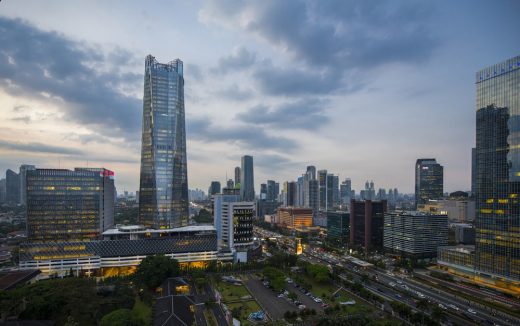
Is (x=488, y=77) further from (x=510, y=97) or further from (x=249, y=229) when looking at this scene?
(x=249, y=229)

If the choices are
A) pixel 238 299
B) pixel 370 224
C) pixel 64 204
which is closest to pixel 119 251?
pixel 64 204

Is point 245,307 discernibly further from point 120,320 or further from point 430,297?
point 430,297

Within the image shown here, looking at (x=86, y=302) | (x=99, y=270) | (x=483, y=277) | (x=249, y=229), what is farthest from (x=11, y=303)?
(x=483, y=277)

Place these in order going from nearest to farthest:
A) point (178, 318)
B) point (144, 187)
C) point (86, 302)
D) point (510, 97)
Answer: point (178, 318), point (86, 302), point (510, 97), point (144, 187)

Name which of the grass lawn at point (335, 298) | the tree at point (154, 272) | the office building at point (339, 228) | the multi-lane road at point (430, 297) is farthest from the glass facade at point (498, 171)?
the tree at point (154, 272)

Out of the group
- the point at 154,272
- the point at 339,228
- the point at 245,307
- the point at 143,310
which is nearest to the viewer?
the point at 143,310
